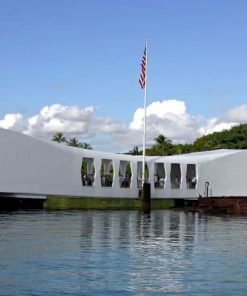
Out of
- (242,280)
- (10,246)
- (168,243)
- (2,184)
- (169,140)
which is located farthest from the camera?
(169,140)

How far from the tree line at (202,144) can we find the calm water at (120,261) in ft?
224

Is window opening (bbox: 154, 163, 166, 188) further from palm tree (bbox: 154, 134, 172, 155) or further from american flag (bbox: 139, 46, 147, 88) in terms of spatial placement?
palm tree (bbox: 154, 134, 172, 155)

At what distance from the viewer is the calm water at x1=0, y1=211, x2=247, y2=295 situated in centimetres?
1575

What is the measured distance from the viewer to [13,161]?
163 feet

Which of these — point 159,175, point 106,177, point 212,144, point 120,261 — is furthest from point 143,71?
point 212,144

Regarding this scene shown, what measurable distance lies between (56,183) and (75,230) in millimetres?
21819

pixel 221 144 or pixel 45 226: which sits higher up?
pixel 221 144

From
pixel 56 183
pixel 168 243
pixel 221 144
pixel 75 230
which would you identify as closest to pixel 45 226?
pixel 75 230

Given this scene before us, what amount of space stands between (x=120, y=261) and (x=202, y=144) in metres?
90.1

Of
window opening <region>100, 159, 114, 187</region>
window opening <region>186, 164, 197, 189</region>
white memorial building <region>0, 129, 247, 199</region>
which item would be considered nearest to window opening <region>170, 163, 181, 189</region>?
white memorial building <region>0, 129, 247, 199</region>

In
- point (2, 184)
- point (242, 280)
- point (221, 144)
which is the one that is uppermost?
point (221, 144)

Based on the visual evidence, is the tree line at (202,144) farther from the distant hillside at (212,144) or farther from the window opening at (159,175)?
the window opening at (159,175)

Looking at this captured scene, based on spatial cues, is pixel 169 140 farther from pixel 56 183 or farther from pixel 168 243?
pixel 168 243

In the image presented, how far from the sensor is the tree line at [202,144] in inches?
3932
